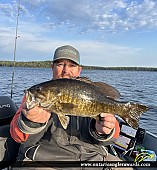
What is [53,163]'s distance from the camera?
2.65m

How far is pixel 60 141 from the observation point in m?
2.69

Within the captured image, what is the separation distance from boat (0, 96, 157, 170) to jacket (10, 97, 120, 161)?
51 centimetres

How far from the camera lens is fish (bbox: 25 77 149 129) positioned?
2.30 metres

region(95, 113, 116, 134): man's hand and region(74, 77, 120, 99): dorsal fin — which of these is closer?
region(95, 113, 116, 134): man's hand

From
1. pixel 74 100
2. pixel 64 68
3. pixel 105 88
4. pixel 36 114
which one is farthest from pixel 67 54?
pixel 36 114

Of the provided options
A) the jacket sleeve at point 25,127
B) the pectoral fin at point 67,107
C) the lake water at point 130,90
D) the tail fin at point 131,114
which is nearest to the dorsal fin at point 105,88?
the tail fin at point 131,114

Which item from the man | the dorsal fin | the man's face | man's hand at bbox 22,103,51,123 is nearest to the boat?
the man

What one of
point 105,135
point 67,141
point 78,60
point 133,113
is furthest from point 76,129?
point 78,60

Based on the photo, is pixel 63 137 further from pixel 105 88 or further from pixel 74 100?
pixel 105 88

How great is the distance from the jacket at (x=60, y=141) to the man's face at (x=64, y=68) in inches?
22.1

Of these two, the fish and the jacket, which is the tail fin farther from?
the jacket

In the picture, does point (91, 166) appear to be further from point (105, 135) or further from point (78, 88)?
point (78, 88)

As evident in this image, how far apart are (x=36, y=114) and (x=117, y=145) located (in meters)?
2.62

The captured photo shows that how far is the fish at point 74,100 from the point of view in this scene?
7.54 ft
